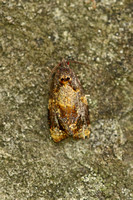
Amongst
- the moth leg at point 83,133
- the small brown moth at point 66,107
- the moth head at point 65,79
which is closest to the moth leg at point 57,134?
the small brown moth at point 66,107

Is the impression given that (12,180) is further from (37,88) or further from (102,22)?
(102,22)

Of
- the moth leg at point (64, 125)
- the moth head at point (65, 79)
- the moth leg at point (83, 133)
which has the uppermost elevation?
the moth head at point (65, 79)

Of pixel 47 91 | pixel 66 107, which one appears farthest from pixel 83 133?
pixel 47 91

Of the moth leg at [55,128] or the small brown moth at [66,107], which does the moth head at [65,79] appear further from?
the moth leg at [55,128]

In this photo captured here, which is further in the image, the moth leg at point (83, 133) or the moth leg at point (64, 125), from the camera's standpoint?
the moth leg at point (83, 133)

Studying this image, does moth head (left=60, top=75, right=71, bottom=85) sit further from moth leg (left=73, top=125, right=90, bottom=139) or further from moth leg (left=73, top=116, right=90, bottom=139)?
moth leg (left=73, top=125, right=90, bottom=139)

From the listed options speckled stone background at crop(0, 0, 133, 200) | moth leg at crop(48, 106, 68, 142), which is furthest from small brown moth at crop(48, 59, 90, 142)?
speckled stone background at crop(0, 0, 133, 200)
